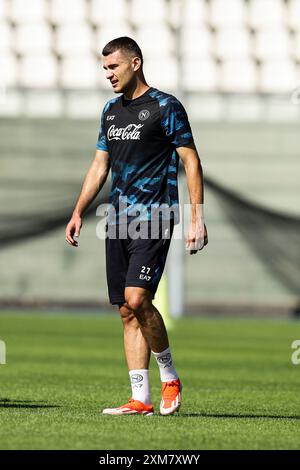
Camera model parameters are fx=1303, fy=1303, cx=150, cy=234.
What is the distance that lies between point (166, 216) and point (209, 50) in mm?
28495

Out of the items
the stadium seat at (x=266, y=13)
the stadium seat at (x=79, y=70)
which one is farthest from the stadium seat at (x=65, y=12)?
the stadium seat at (x=266, y=13)

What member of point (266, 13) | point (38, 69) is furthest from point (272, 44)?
point (38, 69)

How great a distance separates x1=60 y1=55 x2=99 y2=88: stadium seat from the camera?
116 feet

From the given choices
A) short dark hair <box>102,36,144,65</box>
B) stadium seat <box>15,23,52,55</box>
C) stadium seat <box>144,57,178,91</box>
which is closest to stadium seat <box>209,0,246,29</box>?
stadium seat <box>144,57,178,91</box>

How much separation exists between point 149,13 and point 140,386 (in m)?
28.9

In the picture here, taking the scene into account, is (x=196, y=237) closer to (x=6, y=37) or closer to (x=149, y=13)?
(x=149, y=13)

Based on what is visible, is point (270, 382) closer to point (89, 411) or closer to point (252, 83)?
point (89, 411)

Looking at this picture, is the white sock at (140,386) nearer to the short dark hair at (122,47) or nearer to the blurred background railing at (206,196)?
the short dark hair at (122,47)

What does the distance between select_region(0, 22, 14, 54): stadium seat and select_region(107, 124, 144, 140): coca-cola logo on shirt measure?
93.6 feet

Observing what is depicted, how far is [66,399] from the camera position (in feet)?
30.0

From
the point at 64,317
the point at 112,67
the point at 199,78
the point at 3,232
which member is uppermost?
the point at 199,78

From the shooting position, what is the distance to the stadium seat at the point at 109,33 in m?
36.1

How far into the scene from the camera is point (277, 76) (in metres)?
35.6

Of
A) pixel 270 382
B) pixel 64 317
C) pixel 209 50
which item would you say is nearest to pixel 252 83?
pixel 209 50
